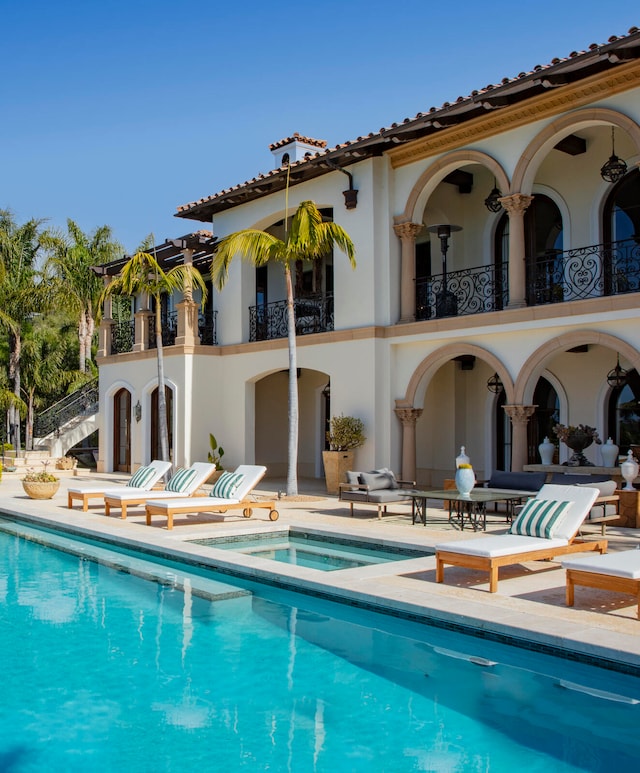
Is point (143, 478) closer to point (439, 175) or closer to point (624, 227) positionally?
point (439, 175)

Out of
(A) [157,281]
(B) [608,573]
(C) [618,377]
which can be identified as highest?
(A) [157,281]

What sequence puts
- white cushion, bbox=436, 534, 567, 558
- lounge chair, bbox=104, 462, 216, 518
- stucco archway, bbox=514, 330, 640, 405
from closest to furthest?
1. white cushion, bbox=436, 534, 567, 558
2. stucco archway, bbox=514, 330, 640, 405
3. lounge chair, bbox=104, 462, 216, 518

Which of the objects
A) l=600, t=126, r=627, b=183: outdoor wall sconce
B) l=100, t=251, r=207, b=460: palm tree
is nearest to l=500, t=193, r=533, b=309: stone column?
l=600, t=126, r=627, b=183: outdoor wall sconce

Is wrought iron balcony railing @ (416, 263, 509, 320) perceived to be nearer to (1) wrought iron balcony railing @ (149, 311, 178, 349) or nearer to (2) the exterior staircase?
(1) wrought iron balcony railing @ (149, 311, 178, 349)

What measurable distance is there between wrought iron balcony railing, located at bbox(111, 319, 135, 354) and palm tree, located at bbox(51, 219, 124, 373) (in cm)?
705

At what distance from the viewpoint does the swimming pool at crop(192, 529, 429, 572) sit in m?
11.5

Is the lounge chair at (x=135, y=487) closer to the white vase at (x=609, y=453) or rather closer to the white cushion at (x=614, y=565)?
the white vase at (x=609, y=453)

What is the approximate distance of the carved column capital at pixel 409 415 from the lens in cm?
1850

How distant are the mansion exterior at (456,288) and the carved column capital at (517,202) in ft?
0.09

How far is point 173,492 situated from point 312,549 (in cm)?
385

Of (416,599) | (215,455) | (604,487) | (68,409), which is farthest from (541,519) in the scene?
(68,409)

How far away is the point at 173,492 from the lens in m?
15.3

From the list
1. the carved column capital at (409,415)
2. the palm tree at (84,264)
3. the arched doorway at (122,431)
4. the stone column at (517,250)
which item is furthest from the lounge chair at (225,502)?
the palm tree at (84,264)

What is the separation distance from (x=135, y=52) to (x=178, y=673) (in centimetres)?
908
